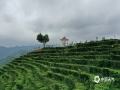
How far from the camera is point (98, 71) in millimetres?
17422

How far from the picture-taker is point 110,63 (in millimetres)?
18688

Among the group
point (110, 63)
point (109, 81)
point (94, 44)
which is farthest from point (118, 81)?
point (94, 44)

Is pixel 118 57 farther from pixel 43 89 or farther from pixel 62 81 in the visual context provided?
pixel 43 89

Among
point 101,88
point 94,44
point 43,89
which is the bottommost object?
point 43,89

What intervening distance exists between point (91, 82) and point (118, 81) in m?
2.18

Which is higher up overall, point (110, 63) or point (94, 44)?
point (94, 44)

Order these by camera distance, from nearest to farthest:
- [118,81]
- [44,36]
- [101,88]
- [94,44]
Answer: [101,88] → [118,81] → [94,44] → [44,36]

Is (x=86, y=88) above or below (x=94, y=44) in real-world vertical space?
below

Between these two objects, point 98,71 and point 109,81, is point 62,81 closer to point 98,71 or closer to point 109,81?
point 98,71

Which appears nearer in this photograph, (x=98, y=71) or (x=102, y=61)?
(x=98, y=71)

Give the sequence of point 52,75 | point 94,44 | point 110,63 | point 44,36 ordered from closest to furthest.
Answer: point 110,63, point 52,75, point 94,44, point 44,36

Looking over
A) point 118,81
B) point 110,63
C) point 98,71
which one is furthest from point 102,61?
point 118,81

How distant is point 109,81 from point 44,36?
172ft

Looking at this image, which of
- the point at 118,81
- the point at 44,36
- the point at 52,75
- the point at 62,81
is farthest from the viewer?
the point at 44,36
